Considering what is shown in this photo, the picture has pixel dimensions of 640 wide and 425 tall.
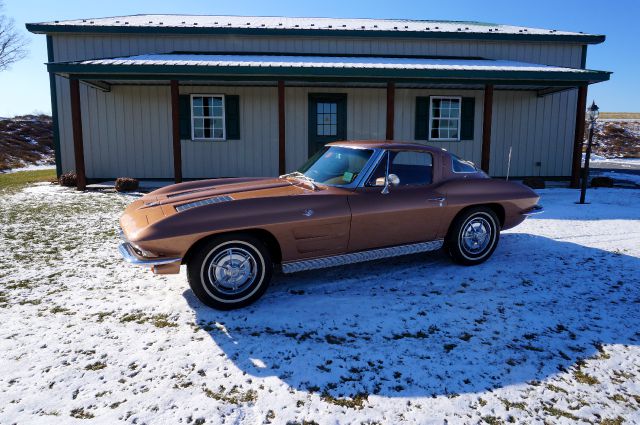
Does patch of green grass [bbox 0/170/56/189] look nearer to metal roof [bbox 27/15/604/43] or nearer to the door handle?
metal roof [bbox 27/15/604/43]

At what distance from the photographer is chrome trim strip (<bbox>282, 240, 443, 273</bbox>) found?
12.3 ft

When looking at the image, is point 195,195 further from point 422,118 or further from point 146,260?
point 422,118

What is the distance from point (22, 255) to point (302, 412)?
4.62 meters

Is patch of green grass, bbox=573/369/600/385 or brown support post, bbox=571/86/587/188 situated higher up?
brown support post, bbox=571/86/587/188

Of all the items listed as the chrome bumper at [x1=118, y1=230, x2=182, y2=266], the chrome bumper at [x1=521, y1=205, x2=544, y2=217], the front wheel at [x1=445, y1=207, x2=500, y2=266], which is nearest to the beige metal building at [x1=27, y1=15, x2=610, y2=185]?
the chrome bumper at [x1=521, y1=205, x2=544, y2=217]

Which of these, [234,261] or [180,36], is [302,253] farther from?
[180,36]

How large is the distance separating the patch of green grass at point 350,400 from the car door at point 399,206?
66.6 inches

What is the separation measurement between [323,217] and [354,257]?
0.56m

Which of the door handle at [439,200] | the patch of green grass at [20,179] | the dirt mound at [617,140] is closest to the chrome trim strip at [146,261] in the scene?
the door handle at [439,200]

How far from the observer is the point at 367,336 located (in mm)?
3117

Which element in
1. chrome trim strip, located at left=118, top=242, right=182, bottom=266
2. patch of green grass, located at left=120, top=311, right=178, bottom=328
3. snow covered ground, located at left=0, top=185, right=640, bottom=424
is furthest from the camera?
patch of green grass, located at left=120, top=311, right=178, bottom=328

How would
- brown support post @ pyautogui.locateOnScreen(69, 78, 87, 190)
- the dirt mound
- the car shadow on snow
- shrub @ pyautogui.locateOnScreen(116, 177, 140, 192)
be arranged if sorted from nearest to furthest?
the car shadow on snow
brown support post @ pyautogui.locateOnScreen(69, 78, 87, 190)
shrub @ pyautogui.locateOnScreen(116, 177, 140, 192)
the dirt mound

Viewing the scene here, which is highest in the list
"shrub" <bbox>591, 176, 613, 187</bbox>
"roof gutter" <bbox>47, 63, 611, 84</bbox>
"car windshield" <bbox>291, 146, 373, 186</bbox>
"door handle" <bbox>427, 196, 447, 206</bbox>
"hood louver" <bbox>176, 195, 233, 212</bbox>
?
"roof gutter" <bbox>47, 63, 611, 84</bbox>

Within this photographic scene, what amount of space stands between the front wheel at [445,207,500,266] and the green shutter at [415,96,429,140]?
8.61 metres
